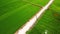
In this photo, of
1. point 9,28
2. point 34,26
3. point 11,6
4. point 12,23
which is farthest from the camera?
point 11,6

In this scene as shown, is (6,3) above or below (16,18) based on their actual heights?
above

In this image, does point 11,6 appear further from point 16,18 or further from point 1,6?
point 16,18

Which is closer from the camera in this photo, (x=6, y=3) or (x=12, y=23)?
(x=12, y=23)

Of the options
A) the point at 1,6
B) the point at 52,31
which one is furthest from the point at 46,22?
the point at 1,6

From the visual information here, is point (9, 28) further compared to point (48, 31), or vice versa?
point (48, 31)

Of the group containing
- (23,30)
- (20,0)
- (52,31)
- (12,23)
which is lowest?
(52,31)

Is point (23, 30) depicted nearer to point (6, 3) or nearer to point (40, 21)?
point (40, 21)

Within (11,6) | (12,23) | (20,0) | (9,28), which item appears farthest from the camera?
(20,0)

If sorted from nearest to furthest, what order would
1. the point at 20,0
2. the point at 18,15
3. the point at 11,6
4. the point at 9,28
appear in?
the point at 9,28 → the point at 18,15 → the point at 11,6 → the point at 20,0

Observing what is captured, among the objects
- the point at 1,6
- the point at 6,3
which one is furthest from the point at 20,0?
the point at 1,6
